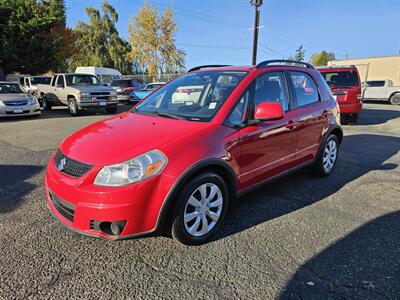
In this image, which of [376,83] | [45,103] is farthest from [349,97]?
[45,103]

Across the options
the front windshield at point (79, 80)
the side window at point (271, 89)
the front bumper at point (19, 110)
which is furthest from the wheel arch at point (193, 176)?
the front windshield at point (79, 80)

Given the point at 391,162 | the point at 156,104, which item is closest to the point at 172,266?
the point at 156,104

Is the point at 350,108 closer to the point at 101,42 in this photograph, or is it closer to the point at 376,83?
the point at 376,83

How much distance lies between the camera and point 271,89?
11.4 feet

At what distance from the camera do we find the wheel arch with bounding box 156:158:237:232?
7.77 ft

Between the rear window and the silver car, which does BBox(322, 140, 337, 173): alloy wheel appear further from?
the silver car

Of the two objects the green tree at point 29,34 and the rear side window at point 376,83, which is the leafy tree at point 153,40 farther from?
the rear side window at point 376,83

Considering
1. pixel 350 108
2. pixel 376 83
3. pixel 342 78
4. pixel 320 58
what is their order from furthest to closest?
1. pixel 320 58
2. pixel 376 83
3. pixel 342 78
4. pixel 350 108

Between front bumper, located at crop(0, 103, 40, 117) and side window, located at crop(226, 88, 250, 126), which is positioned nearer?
side window, located at crop(226, 88, 250, 126)

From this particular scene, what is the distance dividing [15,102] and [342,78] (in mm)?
12302

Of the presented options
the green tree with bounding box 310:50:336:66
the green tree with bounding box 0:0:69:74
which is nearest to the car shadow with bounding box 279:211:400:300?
the green tree with bounding box 0:0:69:74

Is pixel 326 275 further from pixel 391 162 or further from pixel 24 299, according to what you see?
pixel 391 162

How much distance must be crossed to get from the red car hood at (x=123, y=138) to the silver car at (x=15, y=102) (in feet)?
32.2

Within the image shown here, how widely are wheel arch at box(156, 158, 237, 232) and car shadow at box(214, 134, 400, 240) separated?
0.47 meters
